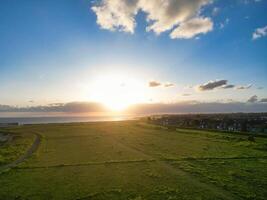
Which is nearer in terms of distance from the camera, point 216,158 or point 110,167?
point 110,167

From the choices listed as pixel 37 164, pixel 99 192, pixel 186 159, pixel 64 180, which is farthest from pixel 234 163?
pixel 37 164

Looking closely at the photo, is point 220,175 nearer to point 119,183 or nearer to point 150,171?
point 150,171

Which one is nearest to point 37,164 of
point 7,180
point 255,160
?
point 7,180

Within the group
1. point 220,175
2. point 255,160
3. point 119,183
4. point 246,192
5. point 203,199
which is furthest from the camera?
point 255,160

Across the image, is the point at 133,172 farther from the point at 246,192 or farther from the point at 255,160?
the point at 255,160

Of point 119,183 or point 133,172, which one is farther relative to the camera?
point 133,172

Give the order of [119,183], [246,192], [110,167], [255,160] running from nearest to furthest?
[246,192], [119,183], [110,167], [255,160]

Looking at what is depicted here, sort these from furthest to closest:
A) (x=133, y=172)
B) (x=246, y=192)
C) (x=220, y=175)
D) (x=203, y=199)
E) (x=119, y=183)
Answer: (x=133, y=172)
(x=220, y=175)
(x=119, y=183)
(x=246, y=192)
(x=203, y=199)

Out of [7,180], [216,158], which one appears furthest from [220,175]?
[7,180]

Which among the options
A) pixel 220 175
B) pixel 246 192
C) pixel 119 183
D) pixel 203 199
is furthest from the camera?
pixel 220 175
